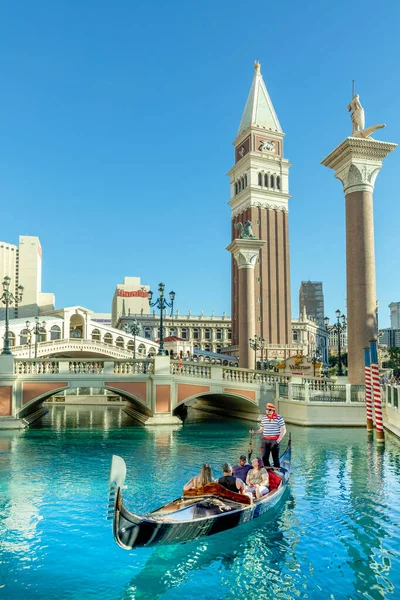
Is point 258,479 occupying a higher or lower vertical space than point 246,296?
lower

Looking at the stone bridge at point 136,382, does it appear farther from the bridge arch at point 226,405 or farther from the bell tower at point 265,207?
the bell tower at point 265,207

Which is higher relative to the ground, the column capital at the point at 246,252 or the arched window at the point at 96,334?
the column capital at the point at 246,252

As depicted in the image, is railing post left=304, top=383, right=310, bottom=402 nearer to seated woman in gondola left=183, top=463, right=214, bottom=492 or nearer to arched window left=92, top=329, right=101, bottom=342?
seated woman in gondola left=183, top=463, right=214, bottom=492

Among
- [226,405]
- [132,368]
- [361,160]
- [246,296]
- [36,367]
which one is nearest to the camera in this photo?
[36,367]

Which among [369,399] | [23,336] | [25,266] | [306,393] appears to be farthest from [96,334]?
[25,266]

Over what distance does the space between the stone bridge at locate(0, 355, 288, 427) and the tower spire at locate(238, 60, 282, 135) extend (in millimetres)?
60871

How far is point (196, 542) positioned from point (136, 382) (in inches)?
650

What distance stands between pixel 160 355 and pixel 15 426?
7.44 m

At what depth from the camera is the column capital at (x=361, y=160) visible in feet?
93.2

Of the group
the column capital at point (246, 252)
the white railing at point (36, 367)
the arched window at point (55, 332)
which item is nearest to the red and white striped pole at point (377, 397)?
the white railing at point (36, 367)

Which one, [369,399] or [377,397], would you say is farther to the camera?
[369,399]

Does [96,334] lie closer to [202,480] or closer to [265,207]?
[265,207]

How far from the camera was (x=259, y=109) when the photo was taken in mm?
82875

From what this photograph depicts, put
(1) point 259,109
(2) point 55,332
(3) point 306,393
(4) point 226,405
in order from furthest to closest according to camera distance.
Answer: (2) point 55,332 < (1) point 259,109 < (4) point 226,405 < (3) point 306,393
